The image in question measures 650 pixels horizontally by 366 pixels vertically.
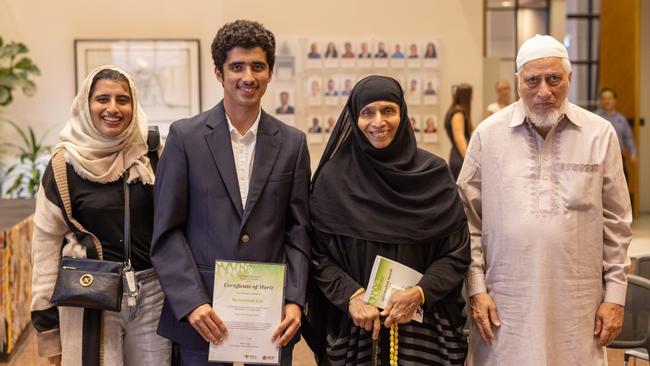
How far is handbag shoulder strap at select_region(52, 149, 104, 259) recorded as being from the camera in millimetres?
2686

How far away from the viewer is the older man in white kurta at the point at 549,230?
268cm

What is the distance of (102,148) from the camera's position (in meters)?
2.76

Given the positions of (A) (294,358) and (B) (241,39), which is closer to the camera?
(B) (241,39)

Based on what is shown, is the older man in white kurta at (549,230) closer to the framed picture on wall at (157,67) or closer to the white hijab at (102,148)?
the white hijab at (102,148)

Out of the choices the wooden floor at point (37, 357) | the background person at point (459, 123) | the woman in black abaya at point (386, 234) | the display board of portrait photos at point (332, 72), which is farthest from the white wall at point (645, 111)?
the woman in black abaya at point (386, 234)

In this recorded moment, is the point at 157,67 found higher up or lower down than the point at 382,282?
higher up

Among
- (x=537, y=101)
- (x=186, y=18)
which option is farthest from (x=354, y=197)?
(x=186, y=18)

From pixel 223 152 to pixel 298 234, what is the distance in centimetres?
37

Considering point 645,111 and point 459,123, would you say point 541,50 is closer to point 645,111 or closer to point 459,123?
point 459,123

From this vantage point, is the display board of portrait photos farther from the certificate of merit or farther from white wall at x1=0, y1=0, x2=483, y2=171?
the certificate of merit

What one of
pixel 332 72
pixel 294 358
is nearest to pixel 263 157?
pixel 294 358

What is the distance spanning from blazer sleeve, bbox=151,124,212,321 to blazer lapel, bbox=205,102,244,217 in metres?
0.10

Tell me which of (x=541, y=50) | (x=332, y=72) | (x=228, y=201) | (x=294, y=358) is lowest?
(x=294, y=358)

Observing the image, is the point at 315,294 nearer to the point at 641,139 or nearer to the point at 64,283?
the point at 64,283
